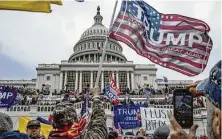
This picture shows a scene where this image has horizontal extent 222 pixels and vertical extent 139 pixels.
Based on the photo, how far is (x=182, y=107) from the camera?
2340 millimetres

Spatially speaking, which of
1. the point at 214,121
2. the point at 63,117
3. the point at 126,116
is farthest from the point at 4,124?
the point at 126,116

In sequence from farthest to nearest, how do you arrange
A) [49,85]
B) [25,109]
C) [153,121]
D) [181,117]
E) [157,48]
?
[49,85] → [25,109] → [153,121] → [157,48] → [181,117]

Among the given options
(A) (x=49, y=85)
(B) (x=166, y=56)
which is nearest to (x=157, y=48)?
(B) (x=166, y=56)

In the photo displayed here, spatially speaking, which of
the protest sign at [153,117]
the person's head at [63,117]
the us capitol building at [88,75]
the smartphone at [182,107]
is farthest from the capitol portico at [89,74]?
the smartphone at [182,107]

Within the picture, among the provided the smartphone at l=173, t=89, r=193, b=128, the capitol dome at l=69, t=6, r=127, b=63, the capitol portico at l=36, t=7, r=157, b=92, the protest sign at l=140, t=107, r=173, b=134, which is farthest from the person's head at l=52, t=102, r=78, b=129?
the capitol dome at l=69, t=6, r=127, b=63

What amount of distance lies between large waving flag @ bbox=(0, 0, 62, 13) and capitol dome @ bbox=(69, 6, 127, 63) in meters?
65.2

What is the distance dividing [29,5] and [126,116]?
23.9ft

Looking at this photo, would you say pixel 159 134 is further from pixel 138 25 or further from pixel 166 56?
pixel 138 25

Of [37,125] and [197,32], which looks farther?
[197,32]

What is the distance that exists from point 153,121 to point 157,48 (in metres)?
5.90

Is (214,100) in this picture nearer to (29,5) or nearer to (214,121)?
(214,121)

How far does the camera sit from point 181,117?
230 centimetres

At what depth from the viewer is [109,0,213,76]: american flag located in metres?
5.57

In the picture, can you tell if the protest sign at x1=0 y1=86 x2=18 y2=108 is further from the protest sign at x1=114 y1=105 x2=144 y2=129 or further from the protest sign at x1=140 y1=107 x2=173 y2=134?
the protest sign at x1=140 y1=107 x2=173 y2=134
